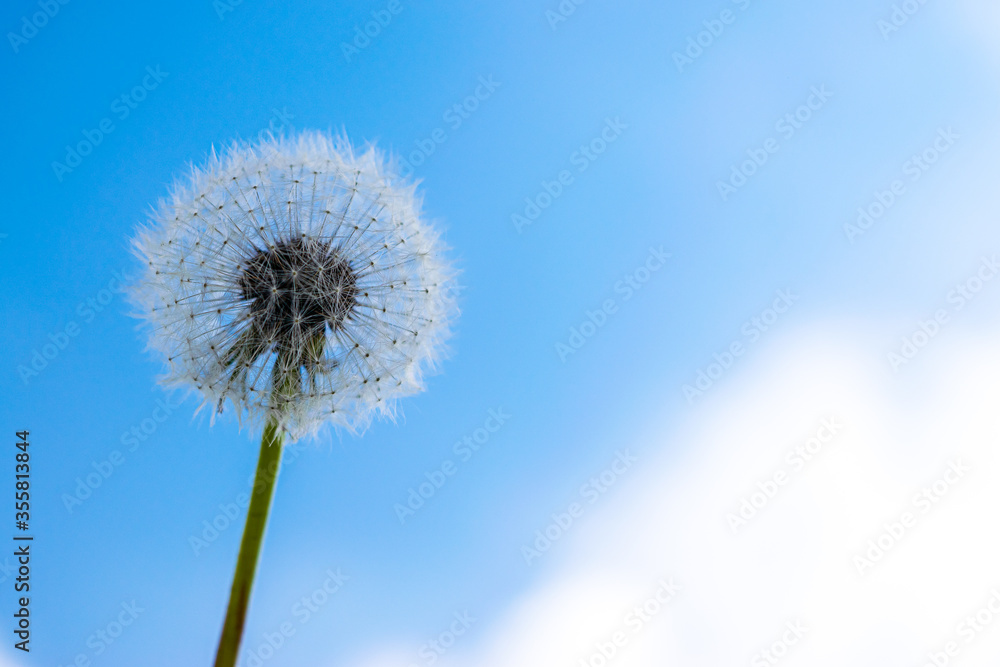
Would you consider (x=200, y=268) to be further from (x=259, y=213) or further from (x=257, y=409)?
(x=257, y=409)

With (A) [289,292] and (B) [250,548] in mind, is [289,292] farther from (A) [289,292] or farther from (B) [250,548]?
(B) [250,548]

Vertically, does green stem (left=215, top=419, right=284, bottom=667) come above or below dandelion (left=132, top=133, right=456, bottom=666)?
below

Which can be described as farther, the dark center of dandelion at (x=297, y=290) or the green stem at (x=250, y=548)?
the dark center of dandelion at (x=297, y=290)

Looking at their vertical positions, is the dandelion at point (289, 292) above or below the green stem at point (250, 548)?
above

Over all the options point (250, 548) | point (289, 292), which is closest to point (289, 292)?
point (289, 292)

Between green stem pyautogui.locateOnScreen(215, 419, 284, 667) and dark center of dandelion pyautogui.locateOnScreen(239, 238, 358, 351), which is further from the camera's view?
dark center of dandelion pyautogui.locateOnScreen(239, 238, 358, 351)

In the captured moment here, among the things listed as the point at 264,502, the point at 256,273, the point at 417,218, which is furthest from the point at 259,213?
the point at 264,502
